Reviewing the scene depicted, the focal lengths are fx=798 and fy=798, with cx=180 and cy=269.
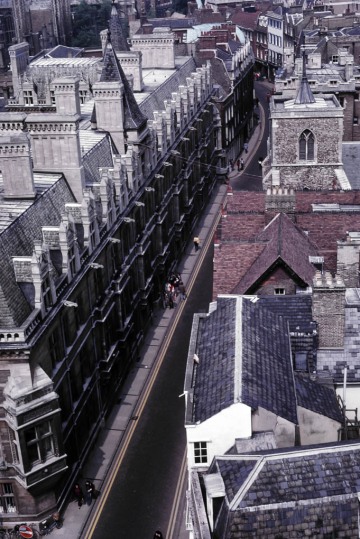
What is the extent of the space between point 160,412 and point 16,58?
52834mm

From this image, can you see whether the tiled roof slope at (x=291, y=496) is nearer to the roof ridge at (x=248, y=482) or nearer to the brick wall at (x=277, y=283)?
the roof ridge at (x=248, y=482)

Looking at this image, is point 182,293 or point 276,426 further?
point 182,293

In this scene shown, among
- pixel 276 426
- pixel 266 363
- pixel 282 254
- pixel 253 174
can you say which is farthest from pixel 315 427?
pixel 253 174

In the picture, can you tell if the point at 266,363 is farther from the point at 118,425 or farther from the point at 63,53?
the point at 63,53

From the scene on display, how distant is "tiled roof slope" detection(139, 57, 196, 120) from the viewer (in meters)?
68.5

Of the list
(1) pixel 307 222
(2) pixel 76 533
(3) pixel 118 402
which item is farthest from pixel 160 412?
(1) pixel 307 222

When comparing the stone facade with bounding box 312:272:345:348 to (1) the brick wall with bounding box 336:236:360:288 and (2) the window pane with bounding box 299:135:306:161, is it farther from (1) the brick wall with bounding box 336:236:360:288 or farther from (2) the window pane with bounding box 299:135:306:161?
(2) the window pane with bounding box 299:135:306:161

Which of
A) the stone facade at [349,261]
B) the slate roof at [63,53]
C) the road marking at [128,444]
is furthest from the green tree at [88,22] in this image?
the stone facade at [349,261]

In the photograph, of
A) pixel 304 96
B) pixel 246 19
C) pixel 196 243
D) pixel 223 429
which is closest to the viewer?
pixel 223 429

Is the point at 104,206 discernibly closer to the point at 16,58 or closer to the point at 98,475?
the point at 98,475

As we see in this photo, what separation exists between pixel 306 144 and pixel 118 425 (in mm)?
26307

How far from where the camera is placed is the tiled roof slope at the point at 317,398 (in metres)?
31.9

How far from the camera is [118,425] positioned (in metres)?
46.1

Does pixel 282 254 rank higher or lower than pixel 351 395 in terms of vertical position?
higher
